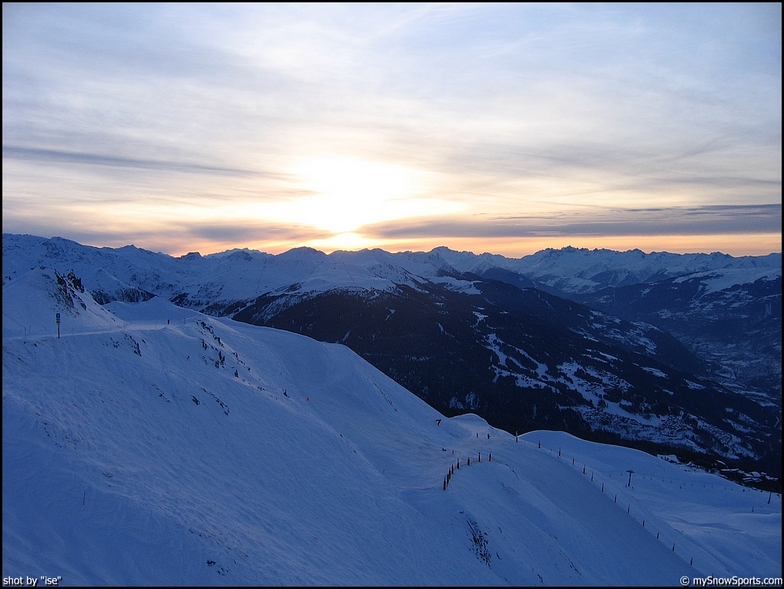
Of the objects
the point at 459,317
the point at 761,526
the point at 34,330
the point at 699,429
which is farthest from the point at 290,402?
the point at 459,317

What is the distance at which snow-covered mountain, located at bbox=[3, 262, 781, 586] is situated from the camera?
15.2 m

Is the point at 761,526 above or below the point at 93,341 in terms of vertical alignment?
below

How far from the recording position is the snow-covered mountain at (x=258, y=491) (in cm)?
1516

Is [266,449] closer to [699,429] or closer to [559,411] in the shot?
[559,411]

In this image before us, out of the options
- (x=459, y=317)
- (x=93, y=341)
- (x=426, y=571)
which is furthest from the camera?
(x=459, y=317)

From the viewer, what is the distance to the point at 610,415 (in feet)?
415

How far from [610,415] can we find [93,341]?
132799 millimetres

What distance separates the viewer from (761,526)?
38.6 metres

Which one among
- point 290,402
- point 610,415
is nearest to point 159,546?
point 290,402

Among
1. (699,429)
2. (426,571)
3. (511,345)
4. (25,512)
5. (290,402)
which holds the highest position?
(25,512)

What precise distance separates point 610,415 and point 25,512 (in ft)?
453

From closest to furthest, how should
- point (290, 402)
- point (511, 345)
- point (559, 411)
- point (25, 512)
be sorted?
point (25, 512) < point (290, 402) < point (559, 411) < point (511, 345)

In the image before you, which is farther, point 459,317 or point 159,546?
point 459,317

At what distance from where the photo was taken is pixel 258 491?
72.9 feet
